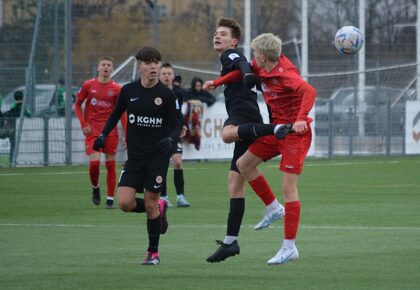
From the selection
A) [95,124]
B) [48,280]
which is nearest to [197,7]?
[95,124]

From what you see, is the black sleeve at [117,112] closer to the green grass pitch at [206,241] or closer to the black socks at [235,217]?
the green grass pitch at [206,241]

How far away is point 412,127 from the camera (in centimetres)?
3080

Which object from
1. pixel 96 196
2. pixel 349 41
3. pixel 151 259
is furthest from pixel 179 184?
pixel 151 259

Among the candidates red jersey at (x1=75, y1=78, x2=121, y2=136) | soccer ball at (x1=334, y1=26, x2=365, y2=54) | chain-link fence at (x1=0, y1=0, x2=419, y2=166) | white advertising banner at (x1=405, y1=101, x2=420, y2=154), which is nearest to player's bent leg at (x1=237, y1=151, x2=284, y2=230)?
soccer ball at (x1=334, y1=26, x2=365, y2=54)

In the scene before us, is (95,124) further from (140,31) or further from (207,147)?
(140,31)

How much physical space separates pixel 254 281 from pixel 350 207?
7.45 meters

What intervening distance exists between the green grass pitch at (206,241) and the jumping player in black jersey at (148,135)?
0.59 meters

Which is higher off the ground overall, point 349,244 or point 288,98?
point 288,98

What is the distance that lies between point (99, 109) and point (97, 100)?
0.15 m

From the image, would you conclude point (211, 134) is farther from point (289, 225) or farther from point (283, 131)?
point (283, 131)

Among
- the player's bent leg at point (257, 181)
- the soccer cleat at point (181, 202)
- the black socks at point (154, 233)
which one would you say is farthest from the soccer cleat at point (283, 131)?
the soccer cleat at point (181, 202)

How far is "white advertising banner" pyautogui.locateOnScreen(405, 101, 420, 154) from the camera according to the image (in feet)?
101

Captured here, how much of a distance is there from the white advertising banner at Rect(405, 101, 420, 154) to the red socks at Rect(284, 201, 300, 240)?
2052 cm

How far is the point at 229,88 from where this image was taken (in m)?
11.8
